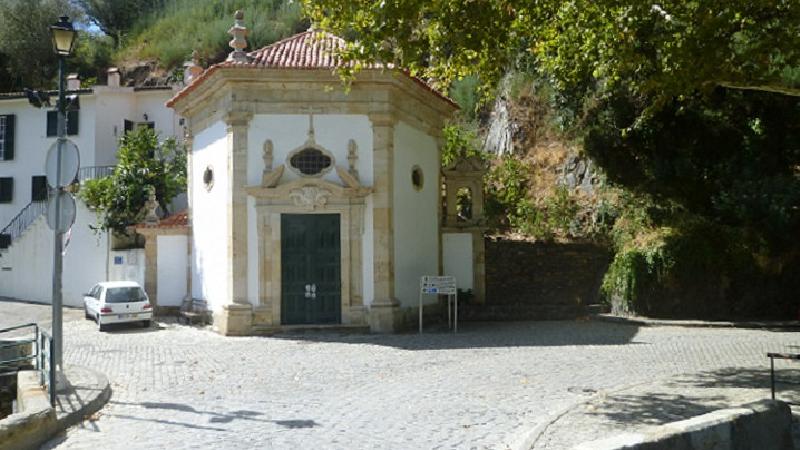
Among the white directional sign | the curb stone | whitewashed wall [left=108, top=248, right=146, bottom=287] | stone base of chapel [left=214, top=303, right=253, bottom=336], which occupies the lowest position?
the curb stone

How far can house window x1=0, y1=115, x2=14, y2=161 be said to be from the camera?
116ft

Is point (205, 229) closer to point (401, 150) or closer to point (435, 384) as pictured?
point (401, 150)

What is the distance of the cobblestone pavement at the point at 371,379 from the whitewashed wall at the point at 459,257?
302cm

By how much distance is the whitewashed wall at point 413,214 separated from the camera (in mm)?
18219

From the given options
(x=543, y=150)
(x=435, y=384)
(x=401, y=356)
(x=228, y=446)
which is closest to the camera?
(x=228, y=446)

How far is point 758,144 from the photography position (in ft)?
65.3

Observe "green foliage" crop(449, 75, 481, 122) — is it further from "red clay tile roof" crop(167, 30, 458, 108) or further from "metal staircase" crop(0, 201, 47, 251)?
"metal staircase" crop(0, 201, 47, 251)

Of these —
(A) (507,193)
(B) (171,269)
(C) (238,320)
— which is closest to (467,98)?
(A) (507,193)

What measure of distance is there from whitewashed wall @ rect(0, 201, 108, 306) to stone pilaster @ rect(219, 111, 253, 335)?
9.91 meters

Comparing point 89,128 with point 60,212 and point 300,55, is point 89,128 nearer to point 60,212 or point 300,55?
point 300,55

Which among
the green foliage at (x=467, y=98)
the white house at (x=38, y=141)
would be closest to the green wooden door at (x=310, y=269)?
the white house at (x=38, y=141)

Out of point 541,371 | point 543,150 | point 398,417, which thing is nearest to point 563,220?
point 543,150

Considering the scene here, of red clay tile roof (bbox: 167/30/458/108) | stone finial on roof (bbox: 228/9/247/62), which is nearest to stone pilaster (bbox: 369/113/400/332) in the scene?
red clay tile roof (bbox: 167/30/458/108)

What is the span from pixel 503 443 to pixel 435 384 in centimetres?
329
